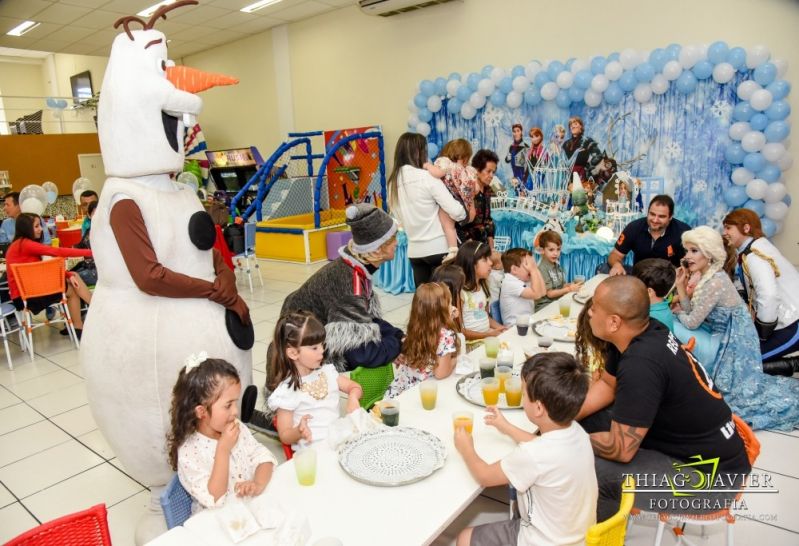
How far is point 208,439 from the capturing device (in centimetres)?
183

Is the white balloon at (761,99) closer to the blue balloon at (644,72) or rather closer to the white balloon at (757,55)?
the white balloon at (757,55)

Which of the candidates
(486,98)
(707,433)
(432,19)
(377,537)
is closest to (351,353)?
(377,537)

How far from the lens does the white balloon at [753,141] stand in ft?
16.4

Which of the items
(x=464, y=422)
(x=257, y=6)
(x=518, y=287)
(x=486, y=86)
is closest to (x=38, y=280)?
(x=518, y=287)

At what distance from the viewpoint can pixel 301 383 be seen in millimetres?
2244

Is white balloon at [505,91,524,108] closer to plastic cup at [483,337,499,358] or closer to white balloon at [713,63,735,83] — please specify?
white balloon at [713,63,735,83]

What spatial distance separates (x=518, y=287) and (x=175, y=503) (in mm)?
2560

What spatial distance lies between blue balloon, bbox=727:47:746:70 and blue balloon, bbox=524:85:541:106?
1.92m

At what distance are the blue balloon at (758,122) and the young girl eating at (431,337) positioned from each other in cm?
415

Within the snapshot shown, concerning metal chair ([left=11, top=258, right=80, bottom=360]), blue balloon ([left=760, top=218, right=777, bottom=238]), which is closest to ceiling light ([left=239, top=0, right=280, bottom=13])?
metal chair ([left=11, top=258, right=80, bottom=360])

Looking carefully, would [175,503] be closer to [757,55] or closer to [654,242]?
[654,242]

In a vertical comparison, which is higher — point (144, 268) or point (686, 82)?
point (686, 82)

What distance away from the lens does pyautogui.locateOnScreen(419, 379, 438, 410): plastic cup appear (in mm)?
2070

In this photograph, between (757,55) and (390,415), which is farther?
(757,55)
